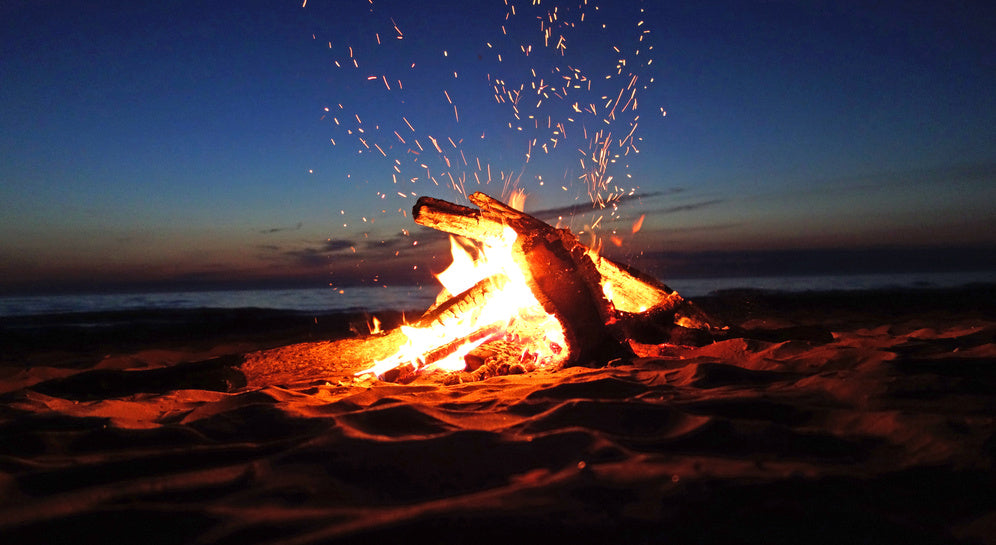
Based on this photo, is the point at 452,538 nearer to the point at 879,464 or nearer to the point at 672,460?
the point at 672,460

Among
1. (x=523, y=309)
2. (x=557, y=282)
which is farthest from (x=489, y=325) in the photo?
(x=557, y=282)

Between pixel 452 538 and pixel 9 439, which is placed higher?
pixel 9 439

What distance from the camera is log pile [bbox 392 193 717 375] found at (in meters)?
4.11

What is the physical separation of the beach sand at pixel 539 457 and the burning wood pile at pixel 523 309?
1.39ft

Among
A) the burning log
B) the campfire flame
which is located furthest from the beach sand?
the campfire flame

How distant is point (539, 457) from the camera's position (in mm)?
2150

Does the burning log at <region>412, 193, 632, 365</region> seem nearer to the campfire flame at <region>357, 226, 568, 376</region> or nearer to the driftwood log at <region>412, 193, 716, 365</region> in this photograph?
the driftwood log at <region>412, 193, 716, 365</region>

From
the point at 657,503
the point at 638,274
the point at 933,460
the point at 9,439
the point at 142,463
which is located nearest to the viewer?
the point at 657,503

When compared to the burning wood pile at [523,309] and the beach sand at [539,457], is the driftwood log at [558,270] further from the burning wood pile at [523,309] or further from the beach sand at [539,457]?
the beach sand at [539,457]

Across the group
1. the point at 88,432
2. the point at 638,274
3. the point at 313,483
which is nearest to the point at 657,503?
the point at 313,483

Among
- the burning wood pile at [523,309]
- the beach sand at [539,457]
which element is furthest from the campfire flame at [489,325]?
the beach sand at [539,457]

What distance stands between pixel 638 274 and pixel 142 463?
13.2 ft

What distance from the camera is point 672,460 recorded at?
205cm

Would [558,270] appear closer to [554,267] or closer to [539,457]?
[554,267]
